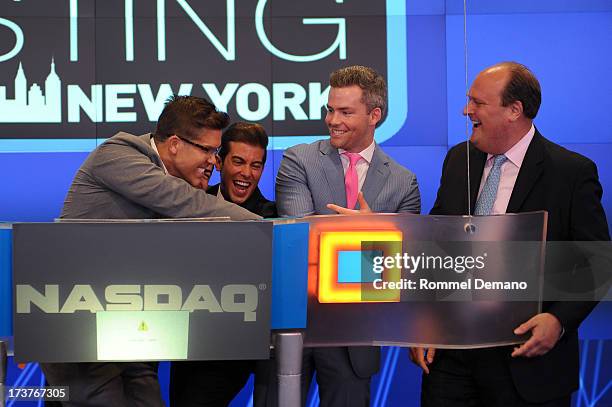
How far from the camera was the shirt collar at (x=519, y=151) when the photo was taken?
2.99m

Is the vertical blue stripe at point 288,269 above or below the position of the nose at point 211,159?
below

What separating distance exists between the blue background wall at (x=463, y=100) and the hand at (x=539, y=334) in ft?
7.51

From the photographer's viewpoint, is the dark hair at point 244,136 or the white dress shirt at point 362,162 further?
the dark hair at point 244,136

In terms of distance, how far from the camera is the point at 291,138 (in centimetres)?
489

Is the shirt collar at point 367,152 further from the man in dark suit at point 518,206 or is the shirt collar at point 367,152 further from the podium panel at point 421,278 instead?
the podium panel at point 421,278

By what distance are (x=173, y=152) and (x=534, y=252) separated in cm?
131

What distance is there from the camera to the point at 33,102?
4.84 metres

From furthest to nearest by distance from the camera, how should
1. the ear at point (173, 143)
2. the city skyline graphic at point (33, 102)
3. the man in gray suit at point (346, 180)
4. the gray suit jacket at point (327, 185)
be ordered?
1. the city skyline graphic at point (33, 102)
2. the gray suit jacket at point (327, 185)
3. the man in gray suit at point (346, 180)
4. the ear at point (173, 143)

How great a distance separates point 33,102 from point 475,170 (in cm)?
280

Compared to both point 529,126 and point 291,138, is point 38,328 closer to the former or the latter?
point 529,126

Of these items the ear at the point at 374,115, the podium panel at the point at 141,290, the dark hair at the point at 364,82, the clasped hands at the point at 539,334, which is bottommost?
the clasped hands at the point at 539,334

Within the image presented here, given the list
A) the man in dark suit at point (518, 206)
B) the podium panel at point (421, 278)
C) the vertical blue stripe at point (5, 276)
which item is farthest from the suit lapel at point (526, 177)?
the vertical blue stripe at point (5, 276)

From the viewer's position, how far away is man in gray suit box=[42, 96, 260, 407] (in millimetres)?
2645

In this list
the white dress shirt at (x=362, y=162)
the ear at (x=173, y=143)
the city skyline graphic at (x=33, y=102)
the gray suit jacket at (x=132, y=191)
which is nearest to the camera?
the gray suit jacket at (x=132, y=191)
